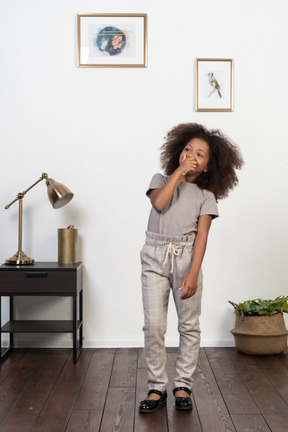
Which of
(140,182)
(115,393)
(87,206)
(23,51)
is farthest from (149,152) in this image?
(115,393)

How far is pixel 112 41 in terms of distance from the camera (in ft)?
11.0

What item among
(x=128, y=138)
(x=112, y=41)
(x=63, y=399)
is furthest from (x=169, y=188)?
(x=112, y=41)

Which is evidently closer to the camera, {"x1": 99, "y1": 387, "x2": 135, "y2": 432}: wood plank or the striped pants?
{"x1": 99, "y1": 387, "x2": 135, "y2": 432}: wood plank

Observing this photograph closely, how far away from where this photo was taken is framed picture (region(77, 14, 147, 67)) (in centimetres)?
332

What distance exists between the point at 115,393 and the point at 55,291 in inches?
30.3

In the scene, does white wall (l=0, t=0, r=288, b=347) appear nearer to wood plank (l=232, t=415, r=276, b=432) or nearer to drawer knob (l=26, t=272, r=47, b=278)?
drawer knob (l=26, t=272, r=47, b=278)

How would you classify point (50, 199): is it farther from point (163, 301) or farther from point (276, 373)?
point (276, 373)

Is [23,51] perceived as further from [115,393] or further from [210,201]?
[115,393]

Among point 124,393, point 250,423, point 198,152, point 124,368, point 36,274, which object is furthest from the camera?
point 36,274

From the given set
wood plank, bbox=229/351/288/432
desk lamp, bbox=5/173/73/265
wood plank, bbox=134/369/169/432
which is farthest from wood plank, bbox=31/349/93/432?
wood plank, bbox=229/351/288/432

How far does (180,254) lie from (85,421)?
2.38 ft

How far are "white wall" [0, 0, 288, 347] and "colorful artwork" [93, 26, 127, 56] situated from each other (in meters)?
0.14

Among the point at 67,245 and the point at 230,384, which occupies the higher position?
the point at 67,245

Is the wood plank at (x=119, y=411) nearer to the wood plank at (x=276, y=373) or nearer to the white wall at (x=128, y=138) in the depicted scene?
the wood plank at (x=276, y=373)
